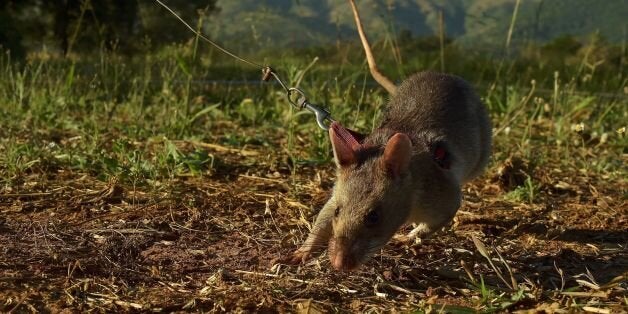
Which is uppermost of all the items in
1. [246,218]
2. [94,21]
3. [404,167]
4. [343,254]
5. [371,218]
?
[404,167]

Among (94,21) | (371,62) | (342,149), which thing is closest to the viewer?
(342,149)

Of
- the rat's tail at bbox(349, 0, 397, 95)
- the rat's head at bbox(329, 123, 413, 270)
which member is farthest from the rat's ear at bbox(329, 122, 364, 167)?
the rat's tail at bbox(349, 0, 397, 95)

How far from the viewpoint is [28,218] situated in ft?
13.6

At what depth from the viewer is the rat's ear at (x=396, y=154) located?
3.56 metres

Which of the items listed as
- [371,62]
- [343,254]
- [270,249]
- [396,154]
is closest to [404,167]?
[396,154]

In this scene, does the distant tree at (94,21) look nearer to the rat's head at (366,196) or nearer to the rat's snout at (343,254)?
the rat's head at (366,196)

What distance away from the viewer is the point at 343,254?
336 centimetres

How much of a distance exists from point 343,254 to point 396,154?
56 cm

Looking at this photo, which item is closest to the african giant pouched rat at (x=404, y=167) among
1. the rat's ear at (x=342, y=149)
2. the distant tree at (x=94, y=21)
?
the rat's ear at (x=342, y=149)

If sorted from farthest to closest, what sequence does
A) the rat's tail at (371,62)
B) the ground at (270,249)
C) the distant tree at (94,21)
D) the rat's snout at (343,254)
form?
the distant tree at (94,21) → the rat's tail at (371,62) → the rat's snout at (343,254) → the ground at (270,249)

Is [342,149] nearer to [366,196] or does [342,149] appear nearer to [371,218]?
[366,196]

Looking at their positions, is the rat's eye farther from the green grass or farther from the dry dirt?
the green grass

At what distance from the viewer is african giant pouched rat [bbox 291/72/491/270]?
350 cm

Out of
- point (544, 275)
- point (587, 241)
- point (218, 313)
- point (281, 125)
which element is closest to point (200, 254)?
point (218, 313)
